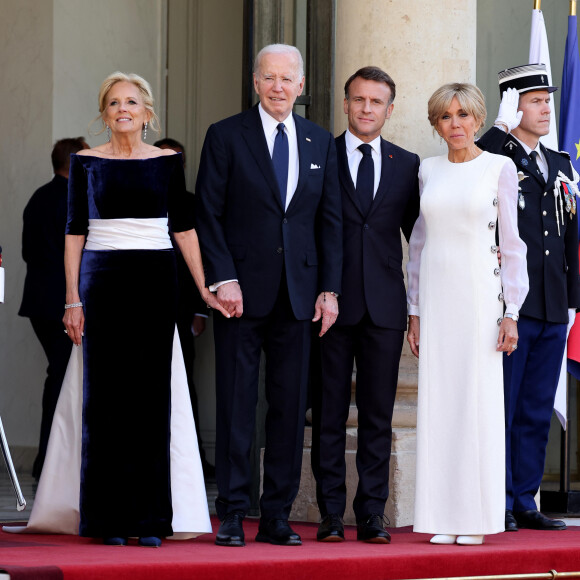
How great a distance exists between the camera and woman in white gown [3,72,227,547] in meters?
4.95

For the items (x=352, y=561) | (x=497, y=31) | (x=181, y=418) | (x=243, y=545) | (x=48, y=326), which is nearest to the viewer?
(x=352, y=561)

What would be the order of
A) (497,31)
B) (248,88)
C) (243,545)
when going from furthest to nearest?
(497,31) < (248,88) < (243,545)

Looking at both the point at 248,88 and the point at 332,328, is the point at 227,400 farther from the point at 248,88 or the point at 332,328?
the point at 248,88

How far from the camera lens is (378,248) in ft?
17.3

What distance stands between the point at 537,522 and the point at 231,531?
61.1 inches

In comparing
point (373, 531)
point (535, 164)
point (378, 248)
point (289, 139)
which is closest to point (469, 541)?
point (373, 531)

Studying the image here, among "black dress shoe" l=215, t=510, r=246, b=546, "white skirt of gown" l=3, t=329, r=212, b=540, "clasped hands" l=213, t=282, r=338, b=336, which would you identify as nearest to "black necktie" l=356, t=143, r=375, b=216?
"clasped hands" l=213, t=282, r=338, b=336

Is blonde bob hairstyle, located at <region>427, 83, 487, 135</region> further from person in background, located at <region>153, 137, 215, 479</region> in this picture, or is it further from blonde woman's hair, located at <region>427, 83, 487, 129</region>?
person in background, located at <region>153, 137, 215, 479</region>

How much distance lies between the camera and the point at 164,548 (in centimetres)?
481

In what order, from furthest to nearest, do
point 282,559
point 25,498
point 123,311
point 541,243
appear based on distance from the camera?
point 25,498
point 541,243
point 123,311
point 282,559

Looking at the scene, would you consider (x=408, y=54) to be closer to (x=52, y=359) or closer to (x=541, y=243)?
(x=541, y=243)

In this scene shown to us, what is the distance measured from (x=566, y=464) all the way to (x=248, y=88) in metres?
2.43

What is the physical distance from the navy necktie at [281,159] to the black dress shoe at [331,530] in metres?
1.22

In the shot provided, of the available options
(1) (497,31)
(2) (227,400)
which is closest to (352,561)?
(2) (227,400)
